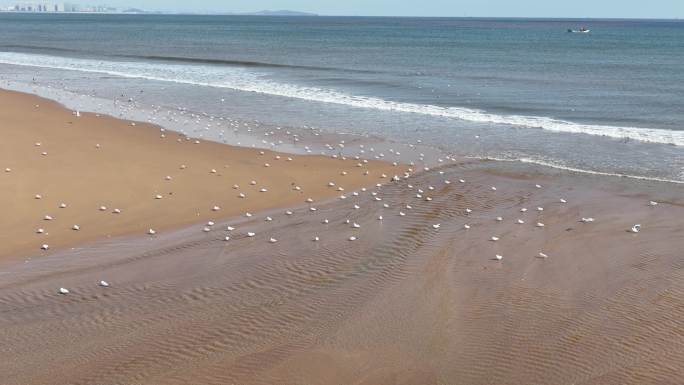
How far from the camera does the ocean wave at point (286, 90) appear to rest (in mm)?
22312

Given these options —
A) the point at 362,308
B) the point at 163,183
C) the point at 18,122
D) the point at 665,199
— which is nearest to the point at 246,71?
the point at 18,122

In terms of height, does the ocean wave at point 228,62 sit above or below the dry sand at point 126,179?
below

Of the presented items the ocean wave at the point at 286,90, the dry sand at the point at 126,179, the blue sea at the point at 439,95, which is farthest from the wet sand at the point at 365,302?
the ocean wave at the point at 286,90

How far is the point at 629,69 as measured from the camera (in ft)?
155

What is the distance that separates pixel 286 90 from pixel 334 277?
79.4ft

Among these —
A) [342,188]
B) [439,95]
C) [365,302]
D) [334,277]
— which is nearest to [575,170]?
[342,188]

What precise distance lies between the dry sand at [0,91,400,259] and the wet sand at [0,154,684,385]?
95cm

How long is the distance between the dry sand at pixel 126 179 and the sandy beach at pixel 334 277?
0.23ft

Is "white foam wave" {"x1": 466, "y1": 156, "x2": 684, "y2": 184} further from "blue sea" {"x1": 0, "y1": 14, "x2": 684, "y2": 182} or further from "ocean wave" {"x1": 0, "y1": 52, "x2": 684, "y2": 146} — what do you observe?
"ocean wave" {"x1": 0, "y1": 52, "x2": 684, "y2": 146}

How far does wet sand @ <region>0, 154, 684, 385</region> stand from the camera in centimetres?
750

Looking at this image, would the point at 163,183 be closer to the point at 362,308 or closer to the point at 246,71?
the point at 362,308

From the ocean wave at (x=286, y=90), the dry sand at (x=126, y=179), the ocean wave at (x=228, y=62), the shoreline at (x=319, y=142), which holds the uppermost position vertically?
the dry sand at (x=126, y=179)

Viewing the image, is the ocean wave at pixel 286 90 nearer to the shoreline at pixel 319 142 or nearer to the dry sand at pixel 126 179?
the shoreline at pixel 319 142

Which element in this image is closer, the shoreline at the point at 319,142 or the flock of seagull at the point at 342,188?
the flock of seagull at the point at 342,188
